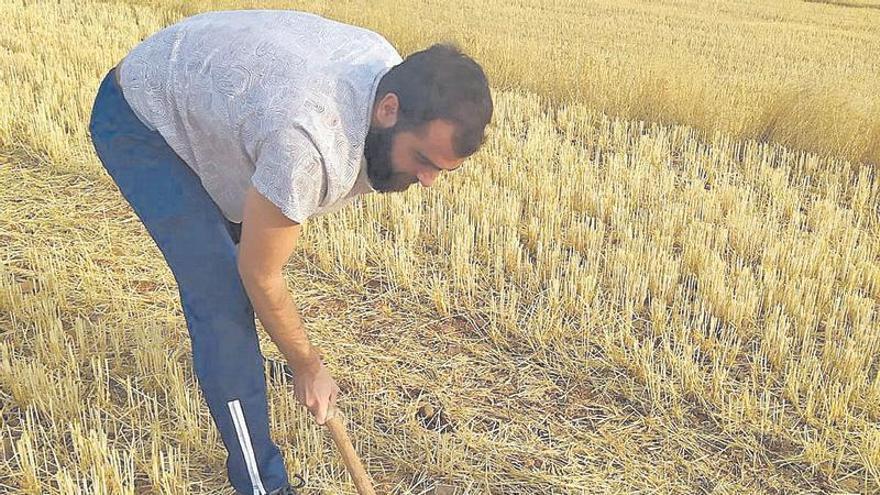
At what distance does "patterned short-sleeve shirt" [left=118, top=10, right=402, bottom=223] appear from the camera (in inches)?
74.4

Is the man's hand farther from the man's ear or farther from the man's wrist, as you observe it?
the man's ear

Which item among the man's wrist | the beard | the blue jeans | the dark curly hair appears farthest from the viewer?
the blue jeans

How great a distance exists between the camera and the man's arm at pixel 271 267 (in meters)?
1.90

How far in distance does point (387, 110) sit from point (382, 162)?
131 mm

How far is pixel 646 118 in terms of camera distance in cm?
704

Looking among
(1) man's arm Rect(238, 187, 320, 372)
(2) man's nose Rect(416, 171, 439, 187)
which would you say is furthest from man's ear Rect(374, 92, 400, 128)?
(1) man's arm Rect(238, 187, 320, 372)

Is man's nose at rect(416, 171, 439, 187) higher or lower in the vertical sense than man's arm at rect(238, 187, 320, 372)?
higher

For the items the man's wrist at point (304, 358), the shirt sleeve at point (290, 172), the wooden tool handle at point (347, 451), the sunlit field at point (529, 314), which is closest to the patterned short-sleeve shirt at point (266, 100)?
the shirt sleeve at point (290, 172)

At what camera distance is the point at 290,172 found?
1.85 metres

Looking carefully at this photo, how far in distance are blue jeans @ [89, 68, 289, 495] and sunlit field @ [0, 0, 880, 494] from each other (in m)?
0.41

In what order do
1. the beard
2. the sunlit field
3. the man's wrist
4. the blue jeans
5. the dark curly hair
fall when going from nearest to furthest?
the dark curly hair → the beard → the man's wrist → the blue jeans → the sunlit field

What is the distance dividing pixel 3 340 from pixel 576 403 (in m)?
2.39

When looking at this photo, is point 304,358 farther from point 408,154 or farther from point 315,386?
point 408,154

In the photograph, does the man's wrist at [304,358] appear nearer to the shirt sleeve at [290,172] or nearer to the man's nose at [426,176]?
the shirt sleeve at [290,172]
